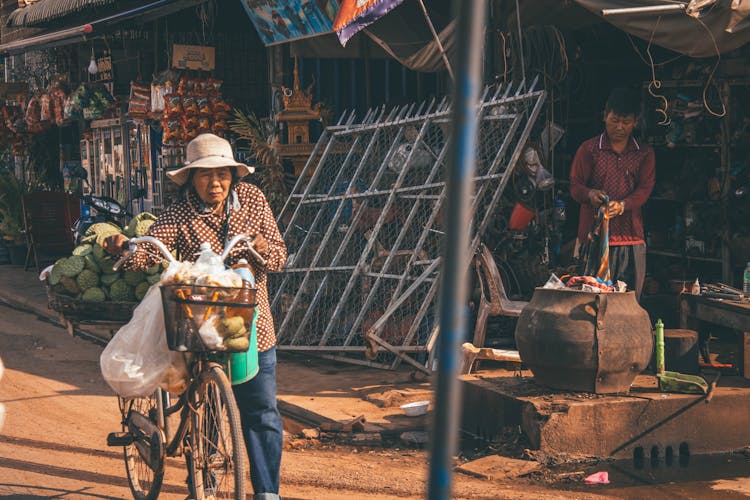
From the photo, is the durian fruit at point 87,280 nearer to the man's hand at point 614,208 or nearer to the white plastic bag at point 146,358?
the white plastic bag at point 146,358

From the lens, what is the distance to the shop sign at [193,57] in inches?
552

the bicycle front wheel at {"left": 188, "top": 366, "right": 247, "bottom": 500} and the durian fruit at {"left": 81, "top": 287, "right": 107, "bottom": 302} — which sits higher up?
the durian fruit at {"left": 81, "top": 287, "right": 107, "bottom": 302}

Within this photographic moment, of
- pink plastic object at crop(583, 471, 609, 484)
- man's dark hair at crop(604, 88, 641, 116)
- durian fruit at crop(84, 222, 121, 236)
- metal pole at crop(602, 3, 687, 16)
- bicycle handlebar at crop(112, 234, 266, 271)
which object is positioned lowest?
pink plastic object at crop(583, 471, 609, 484)

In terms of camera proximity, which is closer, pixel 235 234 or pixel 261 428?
pixel 261 428

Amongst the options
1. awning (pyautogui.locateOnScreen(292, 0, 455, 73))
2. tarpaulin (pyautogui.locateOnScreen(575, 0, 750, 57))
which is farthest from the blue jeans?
awning (pyautogui.locateOnScreen(292, 0, 455, 73))

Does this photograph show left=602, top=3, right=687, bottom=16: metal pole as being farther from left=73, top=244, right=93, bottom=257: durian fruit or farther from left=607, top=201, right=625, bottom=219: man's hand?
left=73, top=244, right=93, bottom=257: durian fruit

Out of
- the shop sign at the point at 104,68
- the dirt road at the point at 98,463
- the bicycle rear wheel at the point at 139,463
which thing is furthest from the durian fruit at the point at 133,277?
the shop sign at the point at 104,68

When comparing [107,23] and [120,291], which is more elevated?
[107,23]

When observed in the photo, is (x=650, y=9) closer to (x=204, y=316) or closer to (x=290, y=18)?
(x=204, y=316)

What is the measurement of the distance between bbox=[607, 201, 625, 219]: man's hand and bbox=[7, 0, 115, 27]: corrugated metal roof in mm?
9714

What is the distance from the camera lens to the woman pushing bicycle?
5320 mm

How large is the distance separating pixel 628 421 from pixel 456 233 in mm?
5452

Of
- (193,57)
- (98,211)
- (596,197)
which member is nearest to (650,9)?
(596,197)

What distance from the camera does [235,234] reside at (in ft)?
18.1
